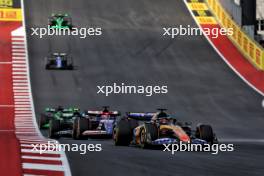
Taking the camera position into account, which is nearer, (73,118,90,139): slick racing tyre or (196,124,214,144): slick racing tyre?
(196,124,214,144): slick racing tyre

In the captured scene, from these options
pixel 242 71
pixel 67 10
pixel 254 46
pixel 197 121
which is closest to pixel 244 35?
pixel 254 46

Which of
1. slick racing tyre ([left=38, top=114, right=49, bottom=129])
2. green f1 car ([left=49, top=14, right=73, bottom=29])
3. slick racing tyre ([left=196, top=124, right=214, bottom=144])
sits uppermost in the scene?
green f1 car ([left=49, top=14, right=73, bottom=29])

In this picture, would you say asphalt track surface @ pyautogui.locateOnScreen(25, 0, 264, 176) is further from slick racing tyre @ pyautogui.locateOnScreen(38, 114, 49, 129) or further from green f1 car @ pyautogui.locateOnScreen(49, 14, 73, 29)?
slick racing tyre @ pyautogui.locateOnScreen(38, 114, 49, 129)

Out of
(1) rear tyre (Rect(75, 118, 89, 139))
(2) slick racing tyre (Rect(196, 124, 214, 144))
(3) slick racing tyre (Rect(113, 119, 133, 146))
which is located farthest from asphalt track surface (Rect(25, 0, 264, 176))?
(2) slick racing tyre (Rect(196, 124, 214, 144))

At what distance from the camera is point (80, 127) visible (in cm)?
2264

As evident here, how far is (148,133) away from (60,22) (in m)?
31.5

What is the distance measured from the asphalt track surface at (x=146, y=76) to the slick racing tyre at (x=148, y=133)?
35.9 inches

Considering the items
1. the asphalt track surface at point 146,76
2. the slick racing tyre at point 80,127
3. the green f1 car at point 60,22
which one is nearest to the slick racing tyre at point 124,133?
the asphalt track surface at point 146,76

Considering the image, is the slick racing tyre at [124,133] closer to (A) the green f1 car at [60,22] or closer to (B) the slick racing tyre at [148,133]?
(B) the slick racing tyre at [148,133]

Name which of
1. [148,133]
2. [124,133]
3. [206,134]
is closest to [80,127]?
[124,133]

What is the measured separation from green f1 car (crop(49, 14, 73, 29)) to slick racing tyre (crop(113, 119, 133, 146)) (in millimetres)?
29720

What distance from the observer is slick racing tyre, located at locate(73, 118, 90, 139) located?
890 inches

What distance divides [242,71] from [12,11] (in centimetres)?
1824

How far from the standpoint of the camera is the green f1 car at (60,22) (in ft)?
160
